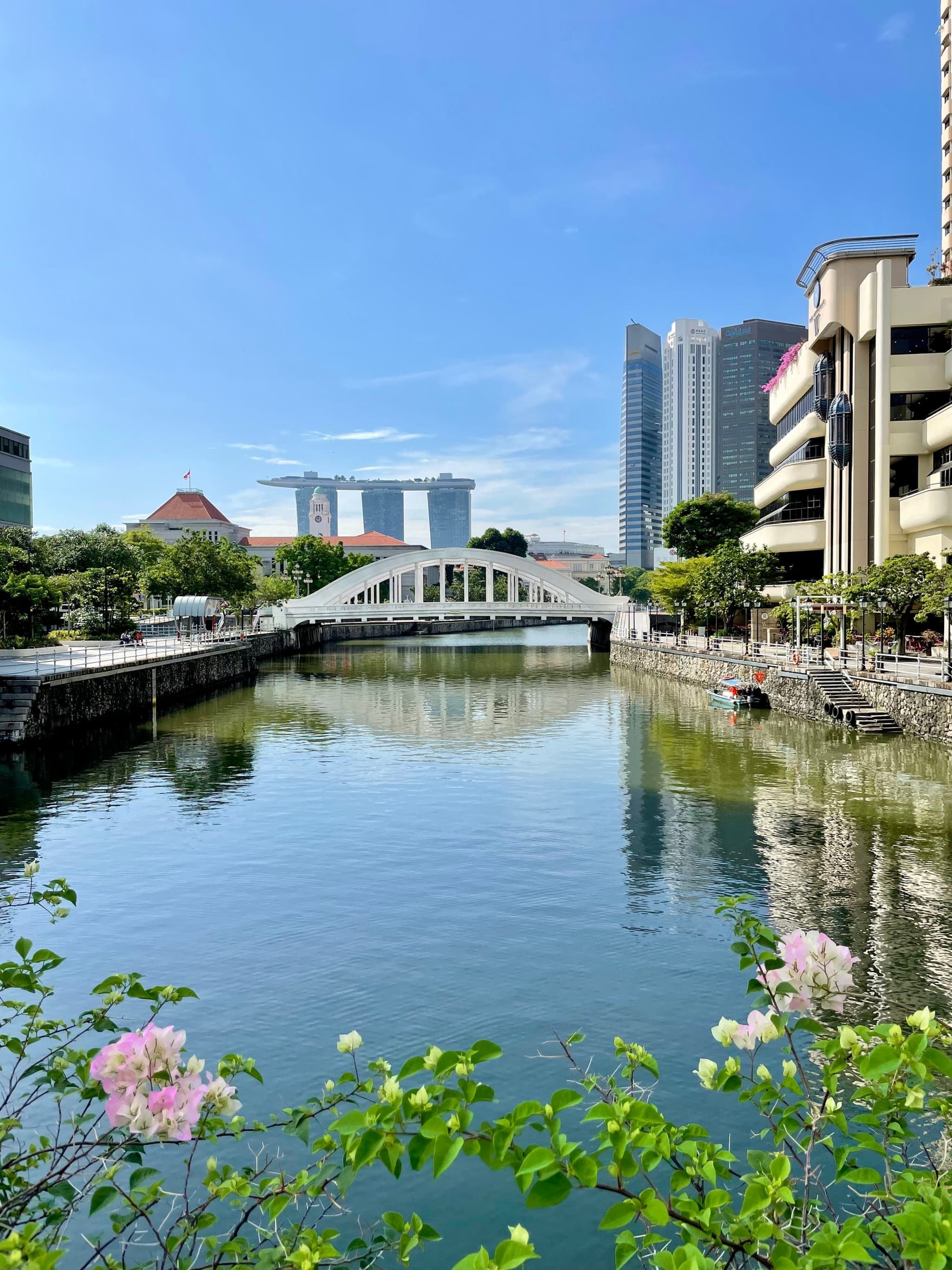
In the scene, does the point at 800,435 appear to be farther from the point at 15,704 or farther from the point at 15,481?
the point at 15,481

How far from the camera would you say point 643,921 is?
48.2 ft

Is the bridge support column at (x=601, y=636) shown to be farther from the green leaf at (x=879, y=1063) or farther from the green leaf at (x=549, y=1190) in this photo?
the green leaf at (x=549, y=1190)

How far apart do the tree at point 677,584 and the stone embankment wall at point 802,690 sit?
18.2 feet

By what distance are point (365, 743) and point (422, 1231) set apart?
30.5m

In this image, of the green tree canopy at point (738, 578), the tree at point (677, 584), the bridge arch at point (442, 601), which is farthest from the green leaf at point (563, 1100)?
the bridge arch at point (442, 601)

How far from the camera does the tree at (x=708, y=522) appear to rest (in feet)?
277

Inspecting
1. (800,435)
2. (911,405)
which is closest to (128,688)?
(911,405)

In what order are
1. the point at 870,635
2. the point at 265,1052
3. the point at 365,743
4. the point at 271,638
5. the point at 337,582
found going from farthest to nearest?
the point at 337,582 → the point at 271,638 → the point at 870,635 → the point at 365,743 → the point at 265,1052

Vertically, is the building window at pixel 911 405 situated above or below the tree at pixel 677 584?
above

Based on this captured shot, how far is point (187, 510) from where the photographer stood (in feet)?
513

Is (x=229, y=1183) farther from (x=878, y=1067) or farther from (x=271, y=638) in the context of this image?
(x=271, y=638)

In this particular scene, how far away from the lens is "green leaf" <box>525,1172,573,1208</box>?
2961 mm

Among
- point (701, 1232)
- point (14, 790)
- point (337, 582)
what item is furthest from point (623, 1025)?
point (337, 582)

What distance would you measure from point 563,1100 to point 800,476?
168 ft
